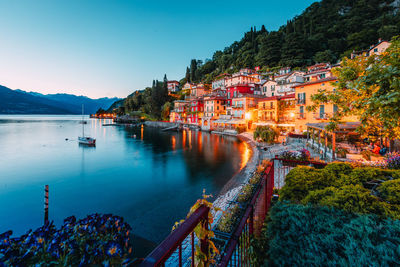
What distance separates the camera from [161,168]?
2100 cm

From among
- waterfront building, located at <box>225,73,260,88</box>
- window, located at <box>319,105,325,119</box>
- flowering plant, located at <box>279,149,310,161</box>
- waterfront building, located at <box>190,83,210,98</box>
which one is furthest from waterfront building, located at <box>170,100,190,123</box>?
flowering plant, located at <box>279,149,310,161</box>

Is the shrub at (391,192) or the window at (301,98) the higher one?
the window at (301,98)

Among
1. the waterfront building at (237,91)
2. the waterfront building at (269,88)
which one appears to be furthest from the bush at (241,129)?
the waterfront building at (269,88)

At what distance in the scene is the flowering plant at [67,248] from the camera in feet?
3.87

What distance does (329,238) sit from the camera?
6.15ft

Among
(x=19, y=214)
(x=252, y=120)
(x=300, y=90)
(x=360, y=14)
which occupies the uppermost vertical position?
(x=360, y=14)

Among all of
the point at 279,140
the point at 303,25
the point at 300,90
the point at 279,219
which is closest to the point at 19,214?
the point at 279,219

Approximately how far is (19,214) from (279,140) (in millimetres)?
27105

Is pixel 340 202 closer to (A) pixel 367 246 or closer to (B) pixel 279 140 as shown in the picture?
(A) pixel 367 246

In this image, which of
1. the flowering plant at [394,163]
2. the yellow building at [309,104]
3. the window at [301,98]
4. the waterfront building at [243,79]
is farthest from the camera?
the waterfront building at [243,79]

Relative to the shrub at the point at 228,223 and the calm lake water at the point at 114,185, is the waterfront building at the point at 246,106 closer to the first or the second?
the calm lake water at the point at 114,185

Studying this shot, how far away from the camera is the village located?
48.4 feet

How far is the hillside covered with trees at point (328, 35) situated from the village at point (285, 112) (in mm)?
9063

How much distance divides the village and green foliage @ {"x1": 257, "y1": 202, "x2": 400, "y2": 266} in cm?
1131
